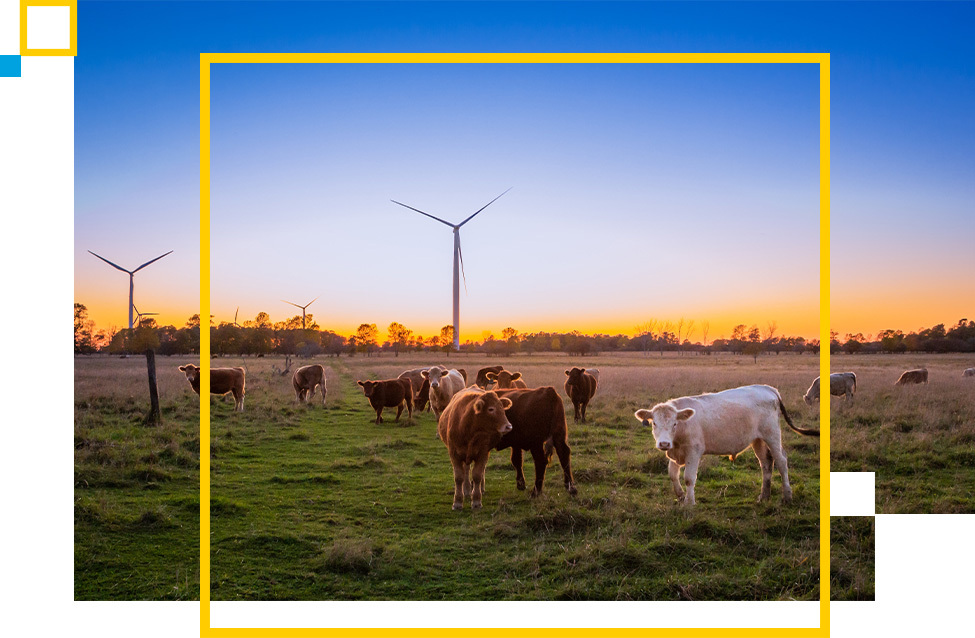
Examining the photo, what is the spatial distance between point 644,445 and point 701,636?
24.7 ft

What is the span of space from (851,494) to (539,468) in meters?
4.42

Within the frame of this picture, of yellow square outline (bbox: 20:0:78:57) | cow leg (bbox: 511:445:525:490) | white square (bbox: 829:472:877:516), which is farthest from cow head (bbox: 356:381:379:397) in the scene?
white square (bbox: 829:472:877:516)

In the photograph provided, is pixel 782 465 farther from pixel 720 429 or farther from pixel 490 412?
pixel 490 412

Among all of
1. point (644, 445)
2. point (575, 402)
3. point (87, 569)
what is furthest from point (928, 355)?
point (87, 569)

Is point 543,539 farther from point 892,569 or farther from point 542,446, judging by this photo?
point 892,569

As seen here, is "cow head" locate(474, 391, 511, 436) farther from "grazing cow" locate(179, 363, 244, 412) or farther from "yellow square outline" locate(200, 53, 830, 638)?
"grazing cow" locate(179, 363, 244, 412)

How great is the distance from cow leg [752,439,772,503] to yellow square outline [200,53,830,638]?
9.81ft

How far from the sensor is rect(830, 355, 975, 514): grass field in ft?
31.2

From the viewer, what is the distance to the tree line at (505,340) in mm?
13906

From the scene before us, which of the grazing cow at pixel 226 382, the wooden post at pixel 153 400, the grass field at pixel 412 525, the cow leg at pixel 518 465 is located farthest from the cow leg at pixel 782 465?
the grazing cow at pixel 226 382

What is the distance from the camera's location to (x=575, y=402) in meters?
18.0

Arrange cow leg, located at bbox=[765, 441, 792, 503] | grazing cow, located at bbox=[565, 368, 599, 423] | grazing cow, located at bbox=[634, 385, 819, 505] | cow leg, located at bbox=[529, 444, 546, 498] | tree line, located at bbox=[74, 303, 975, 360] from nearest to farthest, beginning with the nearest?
grazing cow, located at bbox=[634, 385, 819, 505] < cow leg, located at bbox=[765, 441, 792, 503] < cow leg, located at bbox=[529, 444, 546, 498] < tree line, located at bbox=[74, 303, 975, 360] < grazing cow, located at bbox=[565, 368, 599, 423]

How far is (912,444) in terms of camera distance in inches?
482

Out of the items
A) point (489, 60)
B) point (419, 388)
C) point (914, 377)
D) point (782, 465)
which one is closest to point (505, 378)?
point (419, 388)
